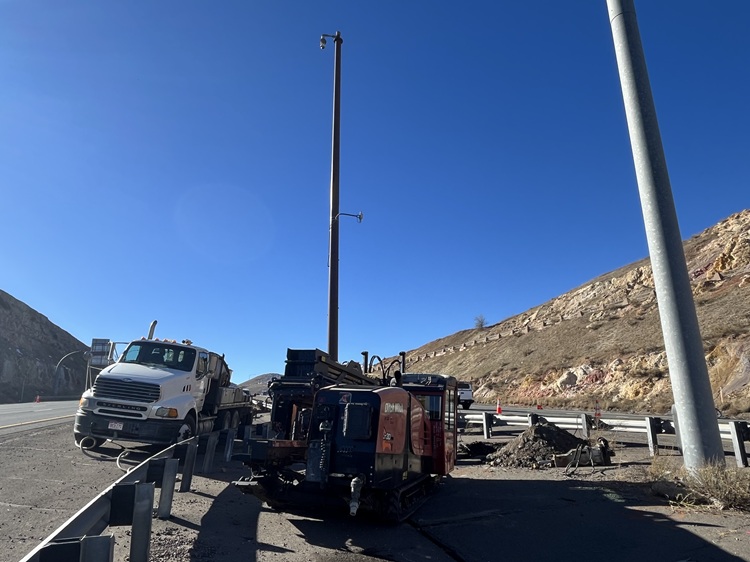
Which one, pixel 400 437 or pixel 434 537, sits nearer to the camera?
pixel 434 537

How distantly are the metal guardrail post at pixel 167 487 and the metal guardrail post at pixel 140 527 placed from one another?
1.95 m

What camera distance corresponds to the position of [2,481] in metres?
8.46

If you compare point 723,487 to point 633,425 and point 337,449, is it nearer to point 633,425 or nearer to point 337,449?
point 337,449

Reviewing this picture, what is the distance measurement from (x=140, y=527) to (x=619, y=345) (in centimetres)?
4542

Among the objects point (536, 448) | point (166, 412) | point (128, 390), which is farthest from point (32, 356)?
point (536, 448)

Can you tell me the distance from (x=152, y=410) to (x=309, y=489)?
5.94 m

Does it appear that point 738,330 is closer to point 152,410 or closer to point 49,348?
point 152,410

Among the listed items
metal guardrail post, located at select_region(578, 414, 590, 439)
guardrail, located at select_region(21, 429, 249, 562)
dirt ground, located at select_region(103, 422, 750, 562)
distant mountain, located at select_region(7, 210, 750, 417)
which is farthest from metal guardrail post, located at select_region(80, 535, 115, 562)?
distant mountain, located at select_region(7, 210, 750, 417)

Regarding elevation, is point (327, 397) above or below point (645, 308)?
below

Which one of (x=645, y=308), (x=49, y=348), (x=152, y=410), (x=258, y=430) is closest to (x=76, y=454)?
(x=152, y=410)

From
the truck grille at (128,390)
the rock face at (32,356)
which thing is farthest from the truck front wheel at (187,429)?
the rock face at (32,356)

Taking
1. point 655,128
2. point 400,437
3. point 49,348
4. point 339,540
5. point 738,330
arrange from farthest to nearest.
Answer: point 49,348 → point 738,330 → point 655,128 → point 400,437 → point 339,540

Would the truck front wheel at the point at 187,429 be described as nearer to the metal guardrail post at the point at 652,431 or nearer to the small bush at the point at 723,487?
the small bush at the point at 723,487

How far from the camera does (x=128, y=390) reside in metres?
11.7
